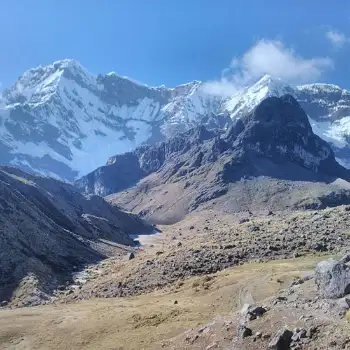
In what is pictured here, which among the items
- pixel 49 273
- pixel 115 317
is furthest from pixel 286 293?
pixel 49 273

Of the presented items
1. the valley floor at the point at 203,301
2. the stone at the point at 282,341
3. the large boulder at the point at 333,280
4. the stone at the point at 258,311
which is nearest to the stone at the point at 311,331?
the valley floor at the point at 203,301

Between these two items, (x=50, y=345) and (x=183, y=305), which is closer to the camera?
(x=50, y=345)

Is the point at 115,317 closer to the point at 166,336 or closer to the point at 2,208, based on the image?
the point at 166,336

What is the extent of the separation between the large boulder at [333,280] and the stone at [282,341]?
657cm

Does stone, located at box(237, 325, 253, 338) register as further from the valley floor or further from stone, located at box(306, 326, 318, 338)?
stone, located at box(306, 326, 318, 338)

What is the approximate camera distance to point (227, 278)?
225 ft

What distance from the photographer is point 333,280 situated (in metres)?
40.3

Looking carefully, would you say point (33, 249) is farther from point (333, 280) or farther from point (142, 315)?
point (333, 280)

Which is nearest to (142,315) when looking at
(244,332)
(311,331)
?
(244,332)

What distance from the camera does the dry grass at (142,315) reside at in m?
52.2

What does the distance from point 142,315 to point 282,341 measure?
86.6 ft

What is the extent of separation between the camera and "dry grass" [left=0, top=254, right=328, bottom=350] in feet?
171

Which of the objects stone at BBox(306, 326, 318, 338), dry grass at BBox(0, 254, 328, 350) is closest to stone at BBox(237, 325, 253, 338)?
stone at BBox(306, 326, 318, 338)

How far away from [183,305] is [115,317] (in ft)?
26.4
